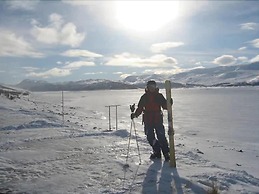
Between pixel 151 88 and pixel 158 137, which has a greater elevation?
pixel 151 88

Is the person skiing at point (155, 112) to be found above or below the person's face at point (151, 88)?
below

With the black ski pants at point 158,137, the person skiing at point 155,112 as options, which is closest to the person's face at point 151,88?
the person skiing at point 155,112

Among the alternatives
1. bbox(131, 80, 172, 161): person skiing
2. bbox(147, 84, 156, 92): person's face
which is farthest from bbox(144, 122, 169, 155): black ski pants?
bbox(147, 84, 156, 92): person's face

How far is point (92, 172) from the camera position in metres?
6.79

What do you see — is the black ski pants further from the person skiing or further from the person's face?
the person's face

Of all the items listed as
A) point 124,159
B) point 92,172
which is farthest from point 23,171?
point 124,159

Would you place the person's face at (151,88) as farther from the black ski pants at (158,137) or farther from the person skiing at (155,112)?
the black ski pants at (158,137)

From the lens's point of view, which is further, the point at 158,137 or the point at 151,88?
the point at 158,137

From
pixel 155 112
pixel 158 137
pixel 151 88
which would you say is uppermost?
pixel 151 88

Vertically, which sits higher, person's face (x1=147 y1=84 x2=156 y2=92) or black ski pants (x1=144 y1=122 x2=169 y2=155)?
person's face (x1=147 y1=84 x2=156 y2=92)

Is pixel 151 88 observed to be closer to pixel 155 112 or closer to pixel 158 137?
pixel 155 112

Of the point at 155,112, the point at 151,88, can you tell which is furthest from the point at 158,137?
the point at 151,88

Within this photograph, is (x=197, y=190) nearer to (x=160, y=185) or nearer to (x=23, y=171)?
(x=160, y=185)

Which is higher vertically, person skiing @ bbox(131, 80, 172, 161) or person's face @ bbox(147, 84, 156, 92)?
person's face @ bbox(147, 84, 156, 92)
